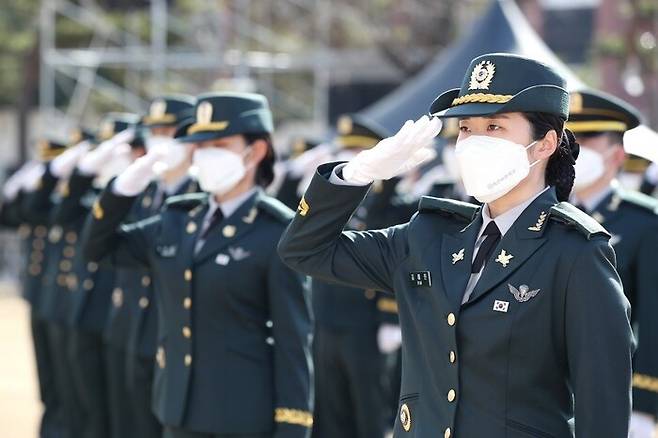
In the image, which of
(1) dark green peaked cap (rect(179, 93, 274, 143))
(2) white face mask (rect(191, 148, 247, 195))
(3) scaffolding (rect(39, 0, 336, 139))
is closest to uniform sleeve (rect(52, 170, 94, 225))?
(1) dark green peaked cap (rect(179, 93, 274, 143))

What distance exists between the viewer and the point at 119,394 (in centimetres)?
688

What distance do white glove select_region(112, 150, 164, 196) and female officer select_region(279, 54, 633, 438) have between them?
5.56 ft

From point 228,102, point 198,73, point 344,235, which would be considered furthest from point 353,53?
point 344,235

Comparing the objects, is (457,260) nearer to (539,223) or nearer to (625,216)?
(539,223)

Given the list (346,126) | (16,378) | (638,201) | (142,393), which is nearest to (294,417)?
(638,201)

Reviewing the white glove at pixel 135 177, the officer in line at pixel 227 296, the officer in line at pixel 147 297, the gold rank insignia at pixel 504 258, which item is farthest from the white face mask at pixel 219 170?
the gold rank insignia at pixel 504 258

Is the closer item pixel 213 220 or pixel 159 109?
pixel 213 220

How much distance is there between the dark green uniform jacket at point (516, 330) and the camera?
290 centimetres

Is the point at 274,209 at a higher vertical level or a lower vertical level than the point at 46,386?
higher

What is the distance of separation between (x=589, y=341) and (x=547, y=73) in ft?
2.09

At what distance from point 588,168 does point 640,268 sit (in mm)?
442

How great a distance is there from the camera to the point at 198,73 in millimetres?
24781

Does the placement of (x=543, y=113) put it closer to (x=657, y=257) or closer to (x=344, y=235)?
(x=344, y=235)

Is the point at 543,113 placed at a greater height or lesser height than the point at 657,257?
greater
